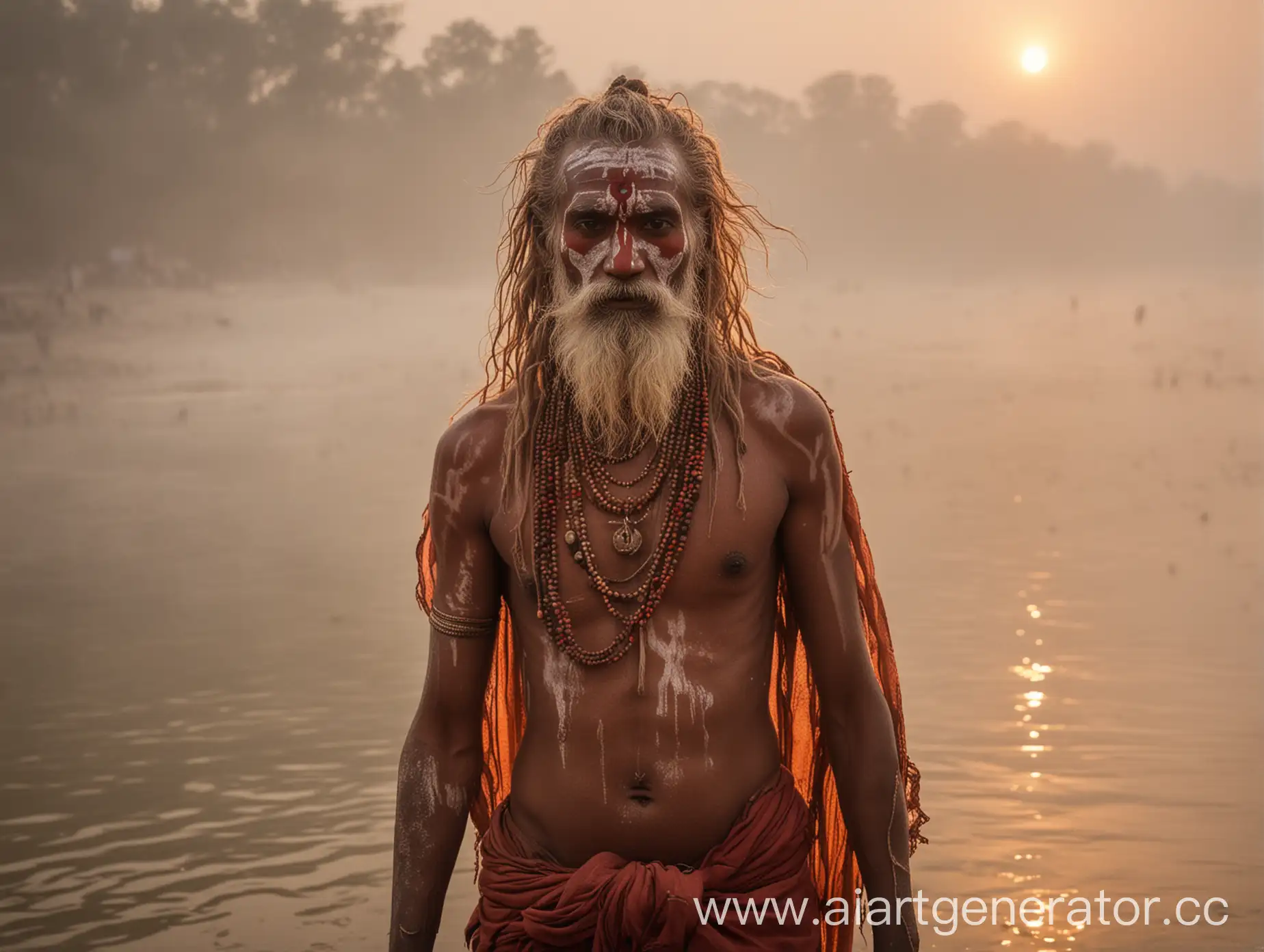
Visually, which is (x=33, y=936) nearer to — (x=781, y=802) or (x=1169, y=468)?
(x=781, y=802)

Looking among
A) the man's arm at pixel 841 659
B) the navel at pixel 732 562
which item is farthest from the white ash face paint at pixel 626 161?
the navel at pixel 732 562

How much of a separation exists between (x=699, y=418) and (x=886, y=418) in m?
13.1

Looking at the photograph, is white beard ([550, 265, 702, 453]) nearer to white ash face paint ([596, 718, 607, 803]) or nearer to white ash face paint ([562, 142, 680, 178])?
white ash face paint ([562, 142, 680, 178])

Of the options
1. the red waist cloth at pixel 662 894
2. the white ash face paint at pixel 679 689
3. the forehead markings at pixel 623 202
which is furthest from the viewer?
the forehead markings at pixel 623 202

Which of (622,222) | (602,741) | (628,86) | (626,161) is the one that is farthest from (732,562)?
(628,86)

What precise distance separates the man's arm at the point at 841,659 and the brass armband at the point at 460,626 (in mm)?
616

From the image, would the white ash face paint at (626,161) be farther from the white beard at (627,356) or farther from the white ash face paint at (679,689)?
the white ash face paint at (679,689)

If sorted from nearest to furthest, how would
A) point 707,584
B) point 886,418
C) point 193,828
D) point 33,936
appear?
point 707,584
point 33,936
point 193,828
point 886,418

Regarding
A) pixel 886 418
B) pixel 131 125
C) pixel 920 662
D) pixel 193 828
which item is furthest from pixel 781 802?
pixel 131 125

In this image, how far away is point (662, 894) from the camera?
3.20 meters

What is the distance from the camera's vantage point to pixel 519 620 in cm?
346

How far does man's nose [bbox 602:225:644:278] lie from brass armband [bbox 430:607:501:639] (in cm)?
73

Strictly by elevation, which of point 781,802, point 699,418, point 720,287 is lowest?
point 781,802

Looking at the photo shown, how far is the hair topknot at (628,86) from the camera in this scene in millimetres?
3592
